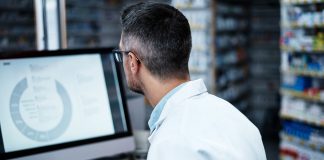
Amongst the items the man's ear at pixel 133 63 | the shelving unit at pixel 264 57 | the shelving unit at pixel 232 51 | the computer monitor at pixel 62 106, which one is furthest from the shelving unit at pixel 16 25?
the man's ear at pixel 133 63

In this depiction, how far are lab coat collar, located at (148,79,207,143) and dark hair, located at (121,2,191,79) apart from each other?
0.09 meters

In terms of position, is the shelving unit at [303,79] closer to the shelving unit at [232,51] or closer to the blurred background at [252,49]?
the blurred background at [252,49]

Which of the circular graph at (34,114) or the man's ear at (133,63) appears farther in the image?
the circular graph at (34,114)

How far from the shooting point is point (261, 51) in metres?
9.06

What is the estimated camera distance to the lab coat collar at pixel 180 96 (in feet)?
4.00

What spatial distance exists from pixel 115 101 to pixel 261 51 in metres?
7.55

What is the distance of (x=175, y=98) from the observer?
48.6 inches

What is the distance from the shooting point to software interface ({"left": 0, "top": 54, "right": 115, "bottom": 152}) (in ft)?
5.31

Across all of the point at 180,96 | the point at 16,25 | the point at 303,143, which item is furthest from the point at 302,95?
the point at 16,25

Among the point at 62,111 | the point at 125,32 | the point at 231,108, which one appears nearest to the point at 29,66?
the point at 62,111

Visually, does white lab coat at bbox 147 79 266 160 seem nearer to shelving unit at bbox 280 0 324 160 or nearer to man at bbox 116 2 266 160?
man at bbox 116 2 266 160

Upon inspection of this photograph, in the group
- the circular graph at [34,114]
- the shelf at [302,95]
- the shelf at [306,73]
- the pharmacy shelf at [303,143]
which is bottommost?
the pharmacy shelf at [303,143]

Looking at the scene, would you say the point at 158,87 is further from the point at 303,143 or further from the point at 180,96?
the point at 303,143

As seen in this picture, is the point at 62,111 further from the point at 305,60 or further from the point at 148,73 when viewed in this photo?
the point at 305,60
